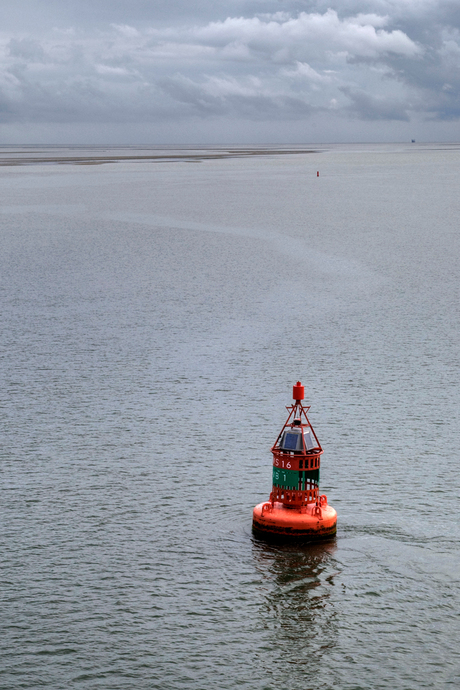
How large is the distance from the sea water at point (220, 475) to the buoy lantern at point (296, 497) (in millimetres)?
527

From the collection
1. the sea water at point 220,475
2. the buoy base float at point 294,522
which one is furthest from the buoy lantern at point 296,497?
the sea water at point 220,475

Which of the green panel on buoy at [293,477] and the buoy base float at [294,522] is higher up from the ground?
the green panel on buoy at [293,477]

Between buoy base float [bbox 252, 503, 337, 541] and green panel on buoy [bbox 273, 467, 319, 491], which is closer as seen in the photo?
buoy base float [bbox 252, 503, 337, 541]

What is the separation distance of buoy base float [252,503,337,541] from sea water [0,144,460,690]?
0.43 meters

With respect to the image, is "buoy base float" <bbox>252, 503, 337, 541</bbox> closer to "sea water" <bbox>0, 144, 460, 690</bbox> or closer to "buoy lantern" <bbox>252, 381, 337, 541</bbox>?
"buoy lantern" <bbox>252, 381, 337, 541</bbox>

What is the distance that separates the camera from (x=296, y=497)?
24297 millimetres

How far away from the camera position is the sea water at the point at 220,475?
1939 cm

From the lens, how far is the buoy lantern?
23.8 meters

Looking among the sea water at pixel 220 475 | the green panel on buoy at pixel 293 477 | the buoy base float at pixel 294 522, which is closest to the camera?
the sea water at pixel 220 475

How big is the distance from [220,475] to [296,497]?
553 cm

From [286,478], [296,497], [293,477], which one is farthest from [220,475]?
[293,477]

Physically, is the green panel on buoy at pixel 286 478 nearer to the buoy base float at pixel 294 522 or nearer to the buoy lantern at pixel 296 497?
the buoy lantern at pixel 296 497

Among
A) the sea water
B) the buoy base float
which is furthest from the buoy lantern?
the sea water

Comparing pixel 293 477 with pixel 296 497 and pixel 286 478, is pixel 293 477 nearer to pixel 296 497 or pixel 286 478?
pixel 286 478
